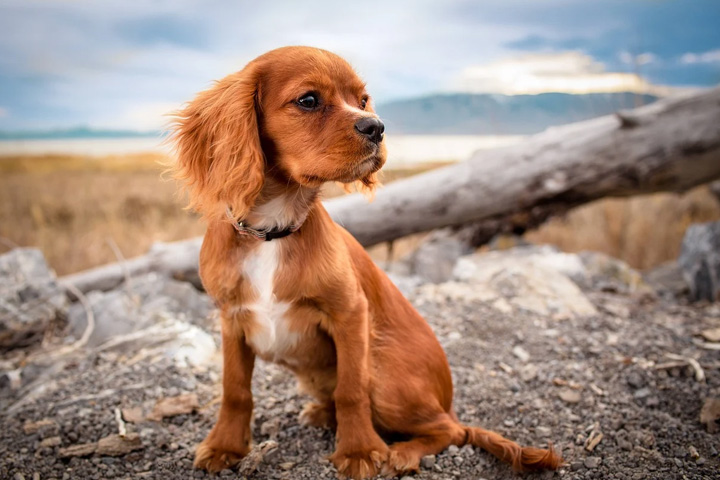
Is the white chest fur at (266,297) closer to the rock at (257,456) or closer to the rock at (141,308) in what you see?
the rock at (257,456)

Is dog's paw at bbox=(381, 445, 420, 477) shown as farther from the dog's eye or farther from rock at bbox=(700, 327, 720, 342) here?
rock at bbox=(700, 327, 720, 342)

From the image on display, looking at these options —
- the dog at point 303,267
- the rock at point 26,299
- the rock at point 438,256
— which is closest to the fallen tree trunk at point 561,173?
the rock at point 438,256

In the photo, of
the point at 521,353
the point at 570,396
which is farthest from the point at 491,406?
the point at 521,353

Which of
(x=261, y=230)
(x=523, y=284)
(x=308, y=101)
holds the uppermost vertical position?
(x=308, y=101)

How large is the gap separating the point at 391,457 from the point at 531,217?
3944 millimetres

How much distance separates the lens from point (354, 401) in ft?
8.13

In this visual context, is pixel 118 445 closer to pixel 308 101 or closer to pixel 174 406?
pixel 174 406

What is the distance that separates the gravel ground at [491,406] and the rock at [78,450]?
16mm

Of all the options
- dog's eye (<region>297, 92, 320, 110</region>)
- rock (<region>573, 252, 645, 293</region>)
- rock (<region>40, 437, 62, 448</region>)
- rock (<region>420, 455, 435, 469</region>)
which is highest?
dog's eye (<region>297, 92, 320, 110</region>)

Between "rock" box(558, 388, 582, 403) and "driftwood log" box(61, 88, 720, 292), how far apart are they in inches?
101

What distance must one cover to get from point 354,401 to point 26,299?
10.7 feet

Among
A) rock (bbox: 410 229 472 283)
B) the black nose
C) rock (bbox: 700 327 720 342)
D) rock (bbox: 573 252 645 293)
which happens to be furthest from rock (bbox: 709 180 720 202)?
the black nose

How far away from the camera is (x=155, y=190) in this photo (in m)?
15.1

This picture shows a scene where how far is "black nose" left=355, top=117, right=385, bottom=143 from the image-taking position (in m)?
2.16
